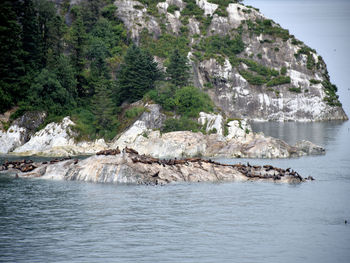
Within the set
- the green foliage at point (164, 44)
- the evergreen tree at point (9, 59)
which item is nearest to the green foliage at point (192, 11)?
the green foliage at point (164, 44)

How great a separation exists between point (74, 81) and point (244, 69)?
99920 millimetres

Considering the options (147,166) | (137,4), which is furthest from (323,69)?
(147,166)

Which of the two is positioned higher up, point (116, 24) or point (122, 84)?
point (116, 24)

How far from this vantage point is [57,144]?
91375 mm

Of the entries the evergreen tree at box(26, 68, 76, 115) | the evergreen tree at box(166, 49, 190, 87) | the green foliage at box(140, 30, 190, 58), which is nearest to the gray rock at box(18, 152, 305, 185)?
the evergreen tree at box(26, 68, 76, 115)

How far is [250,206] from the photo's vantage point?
159 ft

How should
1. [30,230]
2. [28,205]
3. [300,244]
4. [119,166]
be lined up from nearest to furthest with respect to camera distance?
[300,244]
[30,230]
[28,205]
[119,166]

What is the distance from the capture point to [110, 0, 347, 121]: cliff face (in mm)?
182375

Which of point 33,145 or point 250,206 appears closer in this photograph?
point 250,206

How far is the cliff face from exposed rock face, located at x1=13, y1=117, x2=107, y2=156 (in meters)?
88.9

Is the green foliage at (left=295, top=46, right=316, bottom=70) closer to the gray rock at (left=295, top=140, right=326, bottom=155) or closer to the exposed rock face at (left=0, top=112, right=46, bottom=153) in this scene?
the gray rock at (left=295, top=140, right=326, bottom=155)

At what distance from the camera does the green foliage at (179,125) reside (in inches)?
3895

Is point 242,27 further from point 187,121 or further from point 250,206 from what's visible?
point 250,206

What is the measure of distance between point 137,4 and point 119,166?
131660mm
